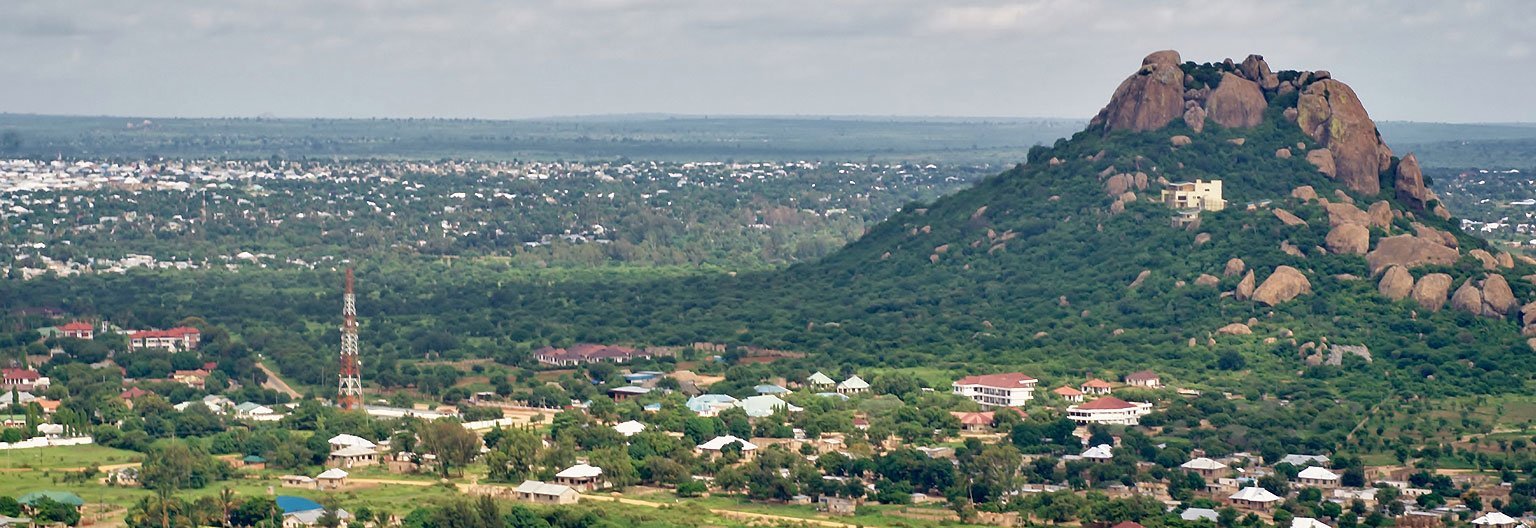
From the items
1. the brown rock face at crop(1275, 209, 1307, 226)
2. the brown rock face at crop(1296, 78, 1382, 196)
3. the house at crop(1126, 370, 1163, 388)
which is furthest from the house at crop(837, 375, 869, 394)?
the brown rock face at crop(1296, 78, 1382, 196)

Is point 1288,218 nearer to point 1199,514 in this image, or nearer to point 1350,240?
point 1350,240

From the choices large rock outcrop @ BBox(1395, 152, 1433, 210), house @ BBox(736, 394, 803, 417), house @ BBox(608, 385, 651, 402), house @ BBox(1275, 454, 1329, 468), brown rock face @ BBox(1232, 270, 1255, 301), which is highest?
large rock outcrop @ BBox(1395, 152, 1433, 210)

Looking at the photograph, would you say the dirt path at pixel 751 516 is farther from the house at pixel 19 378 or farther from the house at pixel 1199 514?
the house at pixel 19 378

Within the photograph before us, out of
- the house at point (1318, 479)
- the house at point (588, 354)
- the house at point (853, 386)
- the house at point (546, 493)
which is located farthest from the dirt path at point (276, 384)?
the house at point (1318, 479)

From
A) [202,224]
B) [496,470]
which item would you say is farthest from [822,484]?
[202,224]

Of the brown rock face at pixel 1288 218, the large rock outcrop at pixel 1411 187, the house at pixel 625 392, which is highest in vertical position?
the large rock outcrop at pixel 1411 187

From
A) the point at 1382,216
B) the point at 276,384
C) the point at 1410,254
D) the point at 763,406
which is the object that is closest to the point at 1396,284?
the point at 1410,254

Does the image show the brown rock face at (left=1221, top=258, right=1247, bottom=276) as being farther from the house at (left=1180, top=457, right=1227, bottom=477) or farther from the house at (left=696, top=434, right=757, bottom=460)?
the house at (left=696, top=434, right=757, bottom=460)
